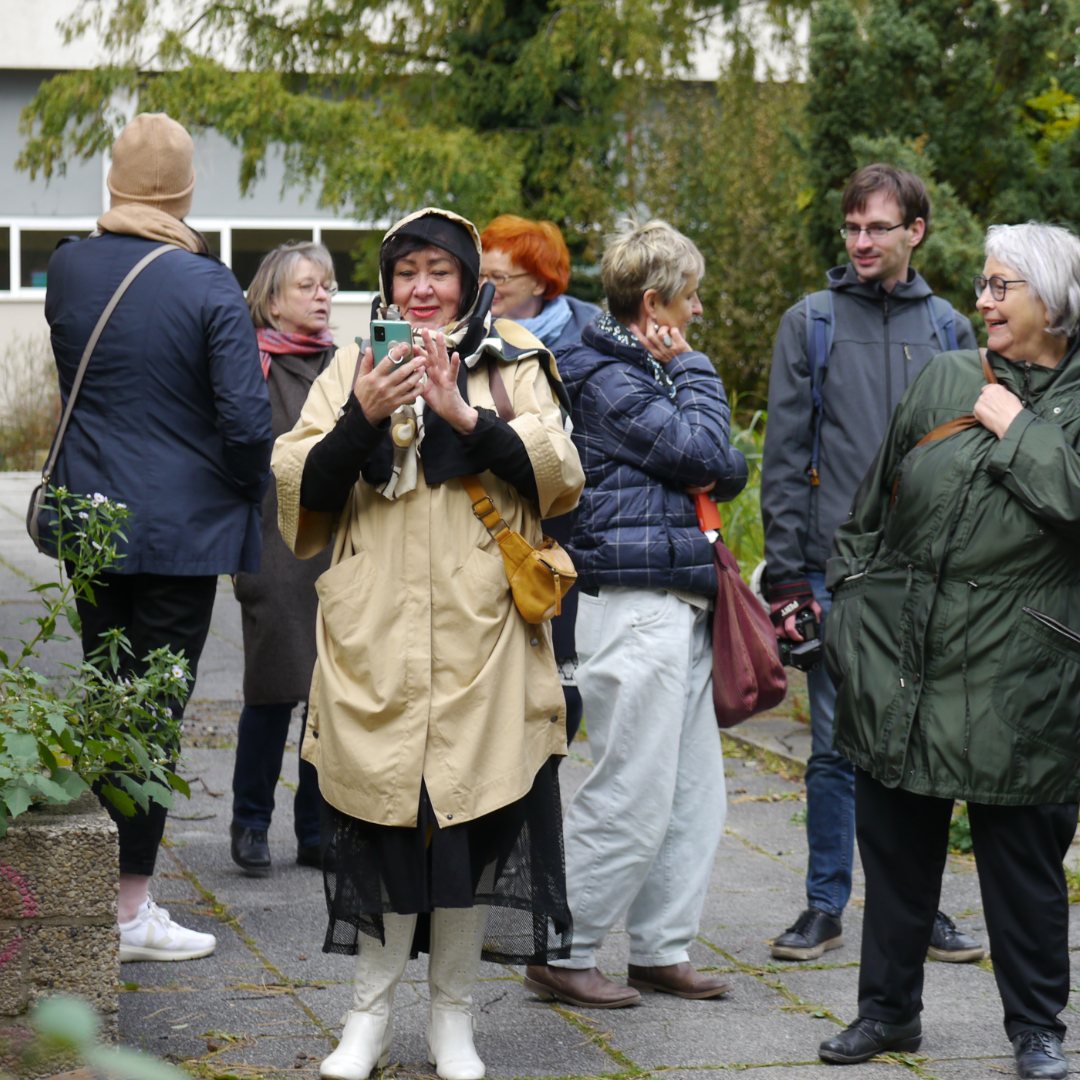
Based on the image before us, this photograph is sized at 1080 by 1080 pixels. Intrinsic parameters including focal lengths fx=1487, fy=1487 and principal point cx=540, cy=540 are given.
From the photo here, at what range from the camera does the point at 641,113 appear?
1424cm

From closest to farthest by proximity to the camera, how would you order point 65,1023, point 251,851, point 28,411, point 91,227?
point 65,1023, point 251,851, point 28,411, point 91,227

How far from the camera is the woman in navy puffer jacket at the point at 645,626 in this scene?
12.1 ft

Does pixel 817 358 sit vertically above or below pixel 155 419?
above

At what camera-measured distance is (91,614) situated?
13.1 feet

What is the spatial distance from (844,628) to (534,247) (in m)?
2.00

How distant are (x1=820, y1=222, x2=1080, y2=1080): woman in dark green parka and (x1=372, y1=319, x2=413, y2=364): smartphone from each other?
1201 mm

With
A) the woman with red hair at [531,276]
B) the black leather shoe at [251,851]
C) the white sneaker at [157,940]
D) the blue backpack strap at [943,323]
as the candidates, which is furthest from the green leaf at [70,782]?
the blue backpack strap at [943,323]

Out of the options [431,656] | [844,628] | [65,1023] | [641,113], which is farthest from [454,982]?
[641,113]

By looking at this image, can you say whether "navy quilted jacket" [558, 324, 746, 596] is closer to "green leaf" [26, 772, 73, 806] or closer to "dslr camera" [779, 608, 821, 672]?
"dslr camera" [779, 608, 821, 672]

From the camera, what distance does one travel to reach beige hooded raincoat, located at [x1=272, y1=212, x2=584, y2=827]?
305 centimetres

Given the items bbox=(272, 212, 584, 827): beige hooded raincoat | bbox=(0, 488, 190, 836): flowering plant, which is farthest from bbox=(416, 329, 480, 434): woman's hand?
bbox=(0, 488, 190, 836): flowering plant

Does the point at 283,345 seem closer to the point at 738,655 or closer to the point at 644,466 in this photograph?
the point at 644,466

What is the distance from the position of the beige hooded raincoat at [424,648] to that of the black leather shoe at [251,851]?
162cm

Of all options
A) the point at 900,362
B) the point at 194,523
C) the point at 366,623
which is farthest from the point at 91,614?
the point at 900,362
